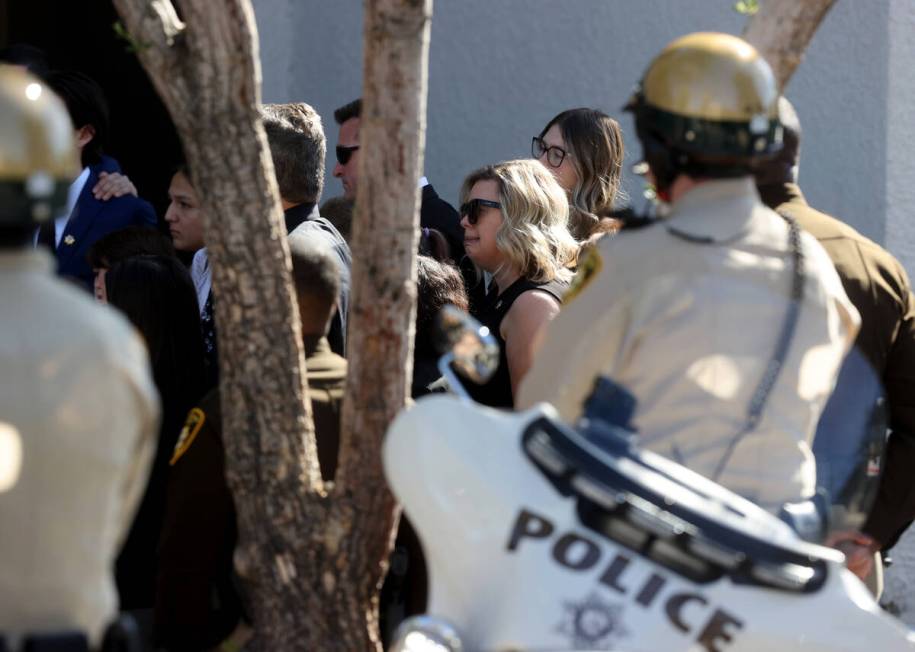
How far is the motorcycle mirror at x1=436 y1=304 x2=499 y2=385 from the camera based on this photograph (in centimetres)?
309

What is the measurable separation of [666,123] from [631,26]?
13.9ft

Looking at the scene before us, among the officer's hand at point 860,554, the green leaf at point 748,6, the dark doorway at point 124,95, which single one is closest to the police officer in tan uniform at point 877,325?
the officer's hand at point 860,554

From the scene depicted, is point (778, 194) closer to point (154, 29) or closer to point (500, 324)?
point (500, 324)

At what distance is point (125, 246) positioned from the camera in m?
5.27

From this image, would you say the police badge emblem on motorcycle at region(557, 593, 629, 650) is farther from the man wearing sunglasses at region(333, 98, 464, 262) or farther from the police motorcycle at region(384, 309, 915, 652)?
the man wearing sunglasses at region(333, 98, 464, 262)

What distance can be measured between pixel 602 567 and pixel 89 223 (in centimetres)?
334

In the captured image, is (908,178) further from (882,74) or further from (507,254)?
(507,254)

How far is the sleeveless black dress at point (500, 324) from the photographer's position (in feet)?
16.1

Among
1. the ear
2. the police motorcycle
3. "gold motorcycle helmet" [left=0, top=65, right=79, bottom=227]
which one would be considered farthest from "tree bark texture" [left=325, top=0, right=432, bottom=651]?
the ear

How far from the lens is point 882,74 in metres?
7.56

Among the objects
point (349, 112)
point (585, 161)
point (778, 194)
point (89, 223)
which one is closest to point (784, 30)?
point (778, 194)

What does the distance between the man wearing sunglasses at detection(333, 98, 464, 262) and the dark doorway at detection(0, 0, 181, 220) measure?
5.64 ft

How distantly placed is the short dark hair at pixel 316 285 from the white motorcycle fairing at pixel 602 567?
1.44 metres

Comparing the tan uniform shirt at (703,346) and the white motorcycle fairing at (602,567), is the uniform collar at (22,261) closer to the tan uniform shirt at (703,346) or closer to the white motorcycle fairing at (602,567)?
the white motorcycle fairing at (602,567)
